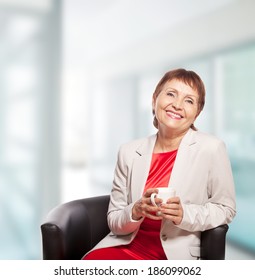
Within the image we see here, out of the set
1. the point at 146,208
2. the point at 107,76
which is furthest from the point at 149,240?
the point at 107,76

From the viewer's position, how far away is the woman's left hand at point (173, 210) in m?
1.32

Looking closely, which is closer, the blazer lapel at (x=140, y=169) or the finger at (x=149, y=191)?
the finger at (x=149, y=191)

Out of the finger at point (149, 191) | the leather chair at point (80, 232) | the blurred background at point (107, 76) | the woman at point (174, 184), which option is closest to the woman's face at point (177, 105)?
the woman at point (174, 184)

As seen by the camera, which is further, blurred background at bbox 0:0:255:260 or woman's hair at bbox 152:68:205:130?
blurred background at bbox 0:0:255:260

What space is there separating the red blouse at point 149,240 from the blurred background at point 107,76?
896mm

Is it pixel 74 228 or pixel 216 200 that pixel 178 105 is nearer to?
pixel 216 200

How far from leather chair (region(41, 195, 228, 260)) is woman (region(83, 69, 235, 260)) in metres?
0.05

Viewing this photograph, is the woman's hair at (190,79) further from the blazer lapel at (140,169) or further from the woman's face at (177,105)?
the blazer lapel at (140,169)

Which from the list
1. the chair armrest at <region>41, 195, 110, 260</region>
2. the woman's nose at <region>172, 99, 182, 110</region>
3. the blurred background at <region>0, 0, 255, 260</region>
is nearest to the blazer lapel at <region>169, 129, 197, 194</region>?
the woman's nose at <region>172, 99, 182, 110</region>

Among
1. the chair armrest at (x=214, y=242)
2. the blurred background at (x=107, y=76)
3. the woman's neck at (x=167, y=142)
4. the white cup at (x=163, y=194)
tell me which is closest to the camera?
the white cup at (x=163, y=194)

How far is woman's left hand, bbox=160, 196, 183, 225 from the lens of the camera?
4.34 ft

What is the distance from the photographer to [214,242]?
141 cm

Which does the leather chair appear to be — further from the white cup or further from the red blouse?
the white cup

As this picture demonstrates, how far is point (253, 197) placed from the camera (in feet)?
8.15
